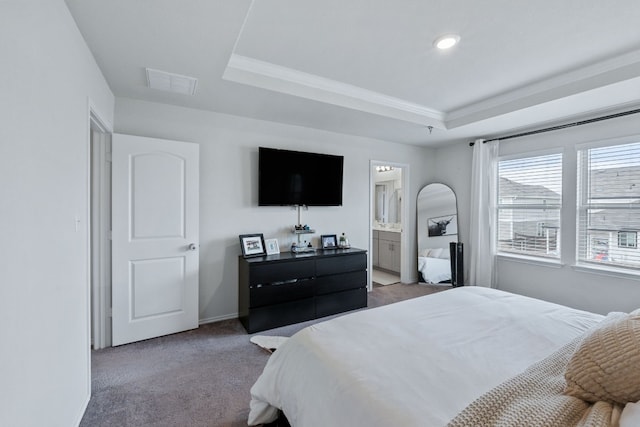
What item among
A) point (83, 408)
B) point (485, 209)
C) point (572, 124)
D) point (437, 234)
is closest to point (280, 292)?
point (83, 408)

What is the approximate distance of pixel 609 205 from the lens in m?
3.18

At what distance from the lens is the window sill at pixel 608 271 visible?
301 centimetres

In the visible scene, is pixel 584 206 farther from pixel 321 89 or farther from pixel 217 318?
pixel 217 318

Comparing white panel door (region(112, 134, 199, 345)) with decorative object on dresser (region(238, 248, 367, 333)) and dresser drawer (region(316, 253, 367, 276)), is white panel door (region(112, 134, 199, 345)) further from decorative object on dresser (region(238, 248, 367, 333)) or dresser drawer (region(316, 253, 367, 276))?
dresser drawer (region(316, 253, 367, 276))

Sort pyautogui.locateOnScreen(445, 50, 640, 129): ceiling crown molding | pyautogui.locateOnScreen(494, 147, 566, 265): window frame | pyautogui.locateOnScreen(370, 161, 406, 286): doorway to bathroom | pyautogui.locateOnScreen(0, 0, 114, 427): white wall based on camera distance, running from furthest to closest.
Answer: pyautogui.locateOnScreen(370, 161, 406, 286): doorway to bathroom → pyautogui.locateOnScreen(494, 147, 566, 265): window frame → pyautogui.locateOnScreen(445, 50, 640, 129): ceiling crown molding → pyautogui.locateOnScreen(0, 0, 114, 427): white wall

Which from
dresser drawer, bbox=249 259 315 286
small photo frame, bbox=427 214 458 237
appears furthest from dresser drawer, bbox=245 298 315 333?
small photo frame, bbox=427 214 458 237

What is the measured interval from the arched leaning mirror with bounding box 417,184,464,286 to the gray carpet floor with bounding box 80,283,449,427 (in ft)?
8.83

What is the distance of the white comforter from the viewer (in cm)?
103

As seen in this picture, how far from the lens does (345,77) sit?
2.80 metres

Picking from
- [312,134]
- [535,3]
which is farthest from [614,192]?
[312,134]

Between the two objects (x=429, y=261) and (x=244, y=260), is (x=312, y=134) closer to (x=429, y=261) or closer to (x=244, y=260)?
(x=244, y=260)

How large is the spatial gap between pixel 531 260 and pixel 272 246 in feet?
10.9

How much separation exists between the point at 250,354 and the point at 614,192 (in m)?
4.07

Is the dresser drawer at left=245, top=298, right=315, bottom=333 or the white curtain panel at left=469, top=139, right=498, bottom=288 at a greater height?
the white curtain panel at left=469, top=139, right=498, bottom=288
